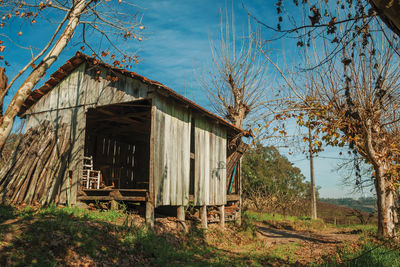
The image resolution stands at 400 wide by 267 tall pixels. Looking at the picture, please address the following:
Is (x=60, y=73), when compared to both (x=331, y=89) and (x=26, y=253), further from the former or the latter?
(x=331, y=89)

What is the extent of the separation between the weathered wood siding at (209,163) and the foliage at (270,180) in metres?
5.70

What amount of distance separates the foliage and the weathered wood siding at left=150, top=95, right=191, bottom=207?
8591mm

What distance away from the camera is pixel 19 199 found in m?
10.4

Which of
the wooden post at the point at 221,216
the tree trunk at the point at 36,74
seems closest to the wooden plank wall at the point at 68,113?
the tree trunk at the point at 36,74

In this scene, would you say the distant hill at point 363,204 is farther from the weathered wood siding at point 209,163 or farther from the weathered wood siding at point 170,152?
the weathered wood siding at point 170,152

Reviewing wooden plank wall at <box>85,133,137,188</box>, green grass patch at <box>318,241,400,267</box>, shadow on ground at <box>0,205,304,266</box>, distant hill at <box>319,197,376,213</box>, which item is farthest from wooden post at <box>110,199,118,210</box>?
distant hill at <box>319,197,376,213</box>

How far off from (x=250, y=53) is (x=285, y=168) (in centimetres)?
1948

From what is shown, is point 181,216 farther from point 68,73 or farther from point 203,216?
point 68,73

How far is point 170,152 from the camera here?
9961mm

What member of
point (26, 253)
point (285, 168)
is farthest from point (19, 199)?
point (285, 168)

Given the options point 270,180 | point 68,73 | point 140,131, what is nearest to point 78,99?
point 68,73

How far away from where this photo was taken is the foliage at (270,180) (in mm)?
23188

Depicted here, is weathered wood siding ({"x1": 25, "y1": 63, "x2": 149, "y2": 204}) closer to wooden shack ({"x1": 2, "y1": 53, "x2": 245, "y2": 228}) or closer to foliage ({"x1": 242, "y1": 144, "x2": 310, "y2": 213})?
wooden shack ({"x1": 2, "y1": 53, "x2": 245, "y2": 228})

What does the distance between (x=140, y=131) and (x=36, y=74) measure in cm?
917
